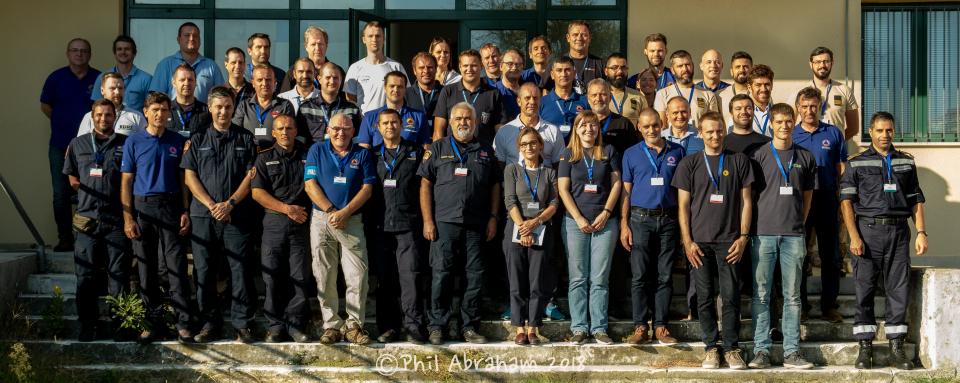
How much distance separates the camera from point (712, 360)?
25.5ft

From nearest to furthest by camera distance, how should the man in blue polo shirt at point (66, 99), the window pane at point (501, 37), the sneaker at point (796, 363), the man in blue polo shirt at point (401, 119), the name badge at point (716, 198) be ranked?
1. the name badge at point (716, 198)
2. the sneaker at point (796, 363)
3. the man in blue polo shirt at point (401, 119)
4. the man in blue polo shirt at point (66, 99)
5. the window pane at point (501, 37)

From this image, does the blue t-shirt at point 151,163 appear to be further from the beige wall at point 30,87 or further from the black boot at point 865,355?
the black boot at point 865,355

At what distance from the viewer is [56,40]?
11.0m

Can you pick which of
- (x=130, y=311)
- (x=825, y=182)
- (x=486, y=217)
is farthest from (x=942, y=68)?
(x=130, y=311)

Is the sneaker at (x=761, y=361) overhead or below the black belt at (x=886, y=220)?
below

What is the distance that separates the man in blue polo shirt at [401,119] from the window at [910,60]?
528 centimetres

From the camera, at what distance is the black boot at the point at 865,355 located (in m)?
7.92

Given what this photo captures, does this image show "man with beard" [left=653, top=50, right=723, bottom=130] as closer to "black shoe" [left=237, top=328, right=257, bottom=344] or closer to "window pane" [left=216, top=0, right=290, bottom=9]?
A: "black shoe" [left=237, top=328, right=257, bottom=344]

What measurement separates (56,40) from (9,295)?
3.41 meters

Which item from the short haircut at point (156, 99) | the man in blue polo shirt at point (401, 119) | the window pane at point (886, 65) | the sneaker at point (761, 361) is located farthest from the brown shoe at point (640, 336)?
the window pane at point (886, 65)

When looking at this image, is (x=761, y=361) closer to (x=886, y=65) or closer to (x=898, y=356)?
(x=898, y=356)

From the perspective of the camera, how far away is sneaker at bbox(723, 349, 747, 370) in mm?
7744

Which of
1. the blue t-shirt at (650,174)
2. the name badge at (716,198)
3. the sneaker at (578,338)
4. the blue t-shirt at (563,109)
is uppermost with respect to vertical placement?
the blue t-shirt at (563,109)

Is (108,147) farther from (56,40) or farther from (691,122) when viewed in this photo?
(691,122)
